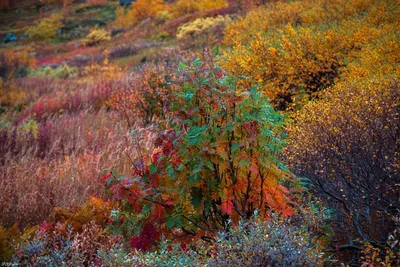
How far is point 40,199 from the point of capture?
4777 millimetres

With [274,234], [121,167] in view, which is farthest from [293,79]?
[274,234]

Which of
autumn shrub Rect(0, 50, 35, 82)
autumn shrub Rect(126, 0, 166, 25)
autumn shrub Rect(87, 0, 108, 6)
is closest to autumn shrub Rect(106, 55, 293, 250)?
autumn shrub Rect(0, 50, 35, 82)

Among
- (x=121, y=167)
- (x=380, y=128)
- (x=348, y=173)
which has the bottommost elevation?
(x=121, y=167)

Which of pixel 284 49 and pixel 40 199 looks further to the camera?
pixel 284 49

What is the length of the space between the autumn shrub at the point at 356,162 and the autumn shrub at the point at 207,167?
2.11 ft

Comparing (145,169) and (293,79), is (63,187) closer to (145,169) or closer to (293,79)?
(145,169)

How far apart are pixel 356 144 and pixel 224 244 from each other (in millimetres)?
1750

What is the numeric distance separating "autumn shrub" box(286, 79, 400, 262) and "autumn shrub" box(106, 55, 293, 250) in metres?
0.64

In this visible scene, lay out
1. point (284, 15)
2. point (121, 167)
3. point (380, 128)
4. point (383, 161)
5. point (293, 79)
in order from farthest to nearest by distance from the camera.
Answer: point (284, 15) < point (293, 79) < point (121, 167) < point (380, 128) < point (383, 161)

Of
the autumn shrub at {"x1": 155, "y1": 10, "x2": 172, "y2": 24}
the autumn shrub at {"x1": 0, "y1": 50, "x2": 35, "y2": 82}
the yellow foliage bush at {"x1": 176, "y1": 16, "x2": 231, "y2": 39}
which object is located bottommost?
the autumn shrub at {"x1": 155, "y1": 10, "x2": 172, "y2": 24}

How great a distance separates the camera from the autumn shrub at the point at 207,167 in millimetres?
2941

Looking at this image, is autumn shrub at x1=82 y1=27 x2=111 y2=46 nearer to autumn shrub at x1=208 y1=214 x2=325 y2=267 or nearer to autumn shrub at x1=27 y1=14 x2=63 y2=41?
autumn shrub at x1=27 y1=14 x2=63 y2=41

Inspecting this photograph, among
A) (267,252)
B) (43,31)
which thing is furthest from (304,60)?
(43,31)

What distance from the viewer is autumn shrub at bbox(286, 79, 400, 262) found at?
3.34m
